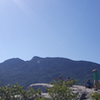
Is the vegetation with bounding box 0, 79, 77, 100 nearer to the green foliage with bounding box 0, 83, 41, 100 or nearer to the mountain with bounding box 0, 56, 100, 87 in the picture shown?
the green foliage with bounding box 0, 83, 41, 100

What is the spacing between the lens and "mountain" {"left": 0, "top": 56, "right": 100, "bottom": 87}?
1299 inches

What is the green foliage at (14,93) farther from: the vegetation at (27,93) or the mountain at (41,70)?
the mountain at (41,70)

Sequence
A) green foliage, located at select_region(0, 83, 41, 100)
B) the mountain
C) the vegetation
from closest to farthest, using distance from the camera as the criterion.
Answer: the vegetation < green foliage, located at select_region(0, 83, 41, 100) < the mountain

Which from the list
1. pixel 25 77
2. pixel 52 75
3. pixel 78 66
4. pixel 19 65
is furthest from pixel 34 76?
pixel 78 66

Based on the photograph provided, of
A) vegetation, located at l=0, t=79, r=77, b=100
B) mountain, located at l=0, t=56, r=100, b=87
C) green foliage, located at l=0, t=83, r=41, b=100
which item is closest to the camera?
vegetation, located at l=0, t=79, r=77, b=100

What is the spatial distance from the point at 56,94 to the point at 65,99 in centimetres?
37

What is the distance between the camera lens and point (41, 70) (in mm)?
37969

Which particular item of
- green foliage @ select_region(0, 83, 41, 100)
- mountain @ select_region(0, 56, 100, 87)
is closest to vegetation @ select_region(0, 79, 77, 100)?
green foliage @ select_region(0, 83, 41, 100)

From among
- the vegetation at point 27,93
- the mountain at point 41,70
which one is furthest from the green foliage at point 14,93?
the mountain at point 41,70

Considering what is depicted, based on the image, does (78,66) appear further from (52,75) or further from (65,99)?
(65,99)

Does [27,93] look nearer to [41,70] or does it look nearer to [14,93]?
[14,93]

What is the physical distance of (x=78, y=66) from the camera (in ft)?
131

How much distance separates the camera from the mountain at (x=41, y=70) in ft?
108

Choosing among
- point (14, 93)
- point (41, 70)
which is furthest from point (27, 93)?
point (41, 70)
